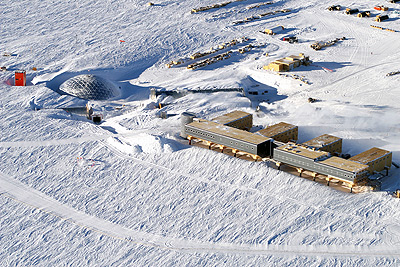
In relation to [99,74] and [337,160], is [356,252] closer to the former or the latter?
[337,160]

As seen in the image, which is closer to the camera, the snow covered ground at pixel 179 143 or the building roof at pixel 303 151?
the snow covered ground at pixel 179 143

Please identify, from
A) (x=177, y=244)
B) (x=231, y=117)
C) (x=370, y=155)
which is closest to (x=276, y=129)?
(x=231, y=117)

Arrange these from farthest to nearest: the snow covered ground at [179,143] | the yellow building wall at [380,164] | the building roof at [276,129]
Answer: the building roof at [276,129]
the yellow building wall at [380,164]
the snow covered ground at [179,143]

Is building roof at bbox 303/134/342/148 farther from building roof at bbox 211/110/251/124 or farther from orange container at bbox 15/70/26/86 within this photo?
orange container at bbox 15/70/26/86

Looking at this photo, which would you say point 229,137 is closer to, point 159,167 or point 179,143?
point 179,143

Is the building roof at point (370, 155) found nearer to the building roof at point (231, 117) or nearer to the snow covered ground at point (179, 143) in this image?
the snow covered ground at point (179, 143)

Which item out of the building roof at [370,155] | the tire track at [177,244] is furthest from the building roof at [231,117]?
the tire track at [177,244]

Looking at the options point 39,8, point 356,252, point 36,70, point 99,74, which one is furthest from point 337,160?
point 39,8
